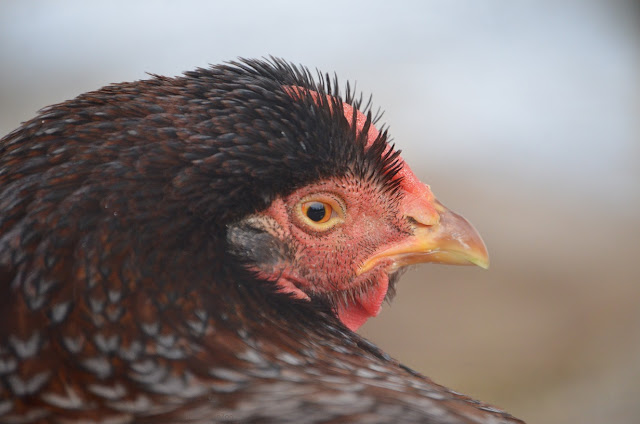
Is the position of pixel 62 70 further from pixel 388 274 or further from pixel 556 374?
pixel 388 274

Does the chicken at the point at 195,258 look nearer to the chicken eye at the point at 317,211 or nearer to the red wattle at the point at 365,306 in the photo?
the chicken eye at the point at 317,211

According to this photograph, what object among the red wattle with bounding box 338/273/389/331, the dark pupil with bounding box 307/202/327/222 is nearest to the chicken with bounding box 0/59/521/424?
the dark pupil with bounding box 307/202/327/222

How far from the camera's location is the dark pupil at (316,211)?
1.68 m

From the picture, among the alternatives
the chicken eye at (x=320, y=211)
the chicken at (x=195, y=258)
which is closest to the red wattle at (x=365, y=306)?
the chicken at (x=195, y=258)

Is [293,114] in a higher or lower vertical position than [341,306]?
higher

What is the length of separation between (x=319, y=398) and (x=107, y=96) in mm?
921

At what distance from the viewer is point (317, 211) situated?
1.70m

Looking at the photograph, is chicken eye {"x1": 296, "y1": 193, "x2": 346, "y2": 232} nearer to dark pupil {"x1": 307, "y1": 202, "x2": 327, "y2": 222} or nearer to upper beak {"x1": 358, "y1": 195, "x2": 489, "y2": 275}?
dark pupil {"x1": 307, "y1": 202, "x2": 327, "y2": 222}

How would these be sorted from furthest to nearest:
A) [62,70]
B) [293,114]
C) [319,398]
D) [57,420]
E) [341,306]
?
[62,70]
[341,306]
[293,114]
[319,398]
[57,420]

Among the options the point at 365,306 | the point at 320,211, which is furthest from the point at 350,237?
the point at 365,306

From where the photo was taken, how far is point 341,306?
1.89 metres

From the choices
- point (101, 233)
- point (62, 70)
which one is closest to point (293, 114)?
point (101, 233)

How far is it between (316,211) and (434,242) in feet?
1.38

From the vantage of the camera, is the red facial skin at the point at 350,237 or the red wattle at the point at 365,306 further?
the red wattle at the point at 365,306
